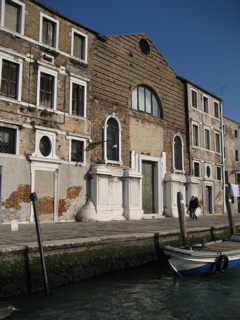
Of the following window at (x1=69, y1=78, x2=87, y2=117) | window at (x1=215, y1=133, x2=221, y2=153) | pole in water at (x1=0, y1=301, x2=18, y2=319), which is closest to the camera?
pole in water at (x1=0, y1=301, x2=18, y2=319)

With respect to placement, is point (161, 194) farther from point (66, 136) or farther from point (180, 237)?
point (180, 237)

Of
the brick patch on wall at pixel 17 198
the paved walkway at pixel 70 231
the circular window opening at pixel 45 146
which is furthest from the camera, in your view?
the circular window opening at pixel 45 146

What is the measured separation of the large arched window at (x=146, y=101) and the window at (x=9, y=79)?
7.41 m

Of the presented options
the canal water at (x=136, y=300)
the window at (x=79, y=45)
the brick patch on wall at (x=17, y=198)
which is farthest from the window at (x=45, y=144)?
the canal water at (x=136, y=300)

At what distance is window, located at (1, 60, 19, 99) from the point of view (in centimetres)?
1324

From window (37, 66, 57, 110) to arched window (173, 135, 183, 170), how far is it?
9446 millimetres

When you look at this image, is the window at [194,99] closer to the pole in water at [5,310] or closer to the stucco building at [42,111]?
the stucco building at [42,111]

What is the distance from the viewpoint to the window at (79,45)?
16344mm

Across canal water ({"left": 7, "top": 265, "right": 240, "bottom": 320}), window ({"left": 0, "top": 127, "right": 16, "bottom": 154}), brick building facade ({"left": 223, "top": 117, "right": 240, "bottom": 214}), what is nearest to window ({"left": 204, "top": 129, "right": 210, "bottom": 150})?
brick building facade ({"left": 223, "top": 117, "right": 240, "bottom": 214})

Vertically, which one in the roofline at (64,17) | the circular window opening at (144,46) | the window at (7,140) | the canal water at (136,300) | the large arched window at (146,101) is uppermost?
the circular window opening at (144,46)

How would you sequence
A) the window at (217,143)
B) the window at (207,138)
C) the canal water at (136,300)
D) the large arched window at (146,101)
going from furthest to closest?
1. the window at (217,143)
2. the window at (207,138)
3. the large arched window at (146,101)
4. the canal water at (136,300)

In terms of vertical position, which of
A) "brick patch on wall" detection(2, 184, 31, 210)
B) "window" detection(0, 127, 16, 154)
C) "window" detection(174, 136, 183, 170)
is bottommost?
"brick patch on wall" detection(2, 184, 31, 210)

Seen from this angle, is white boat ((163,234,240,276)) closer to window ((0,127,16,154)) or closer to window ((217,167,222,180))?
window ((0,127,16,154))

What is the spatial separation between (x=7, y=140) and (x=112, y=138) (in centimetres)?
594
